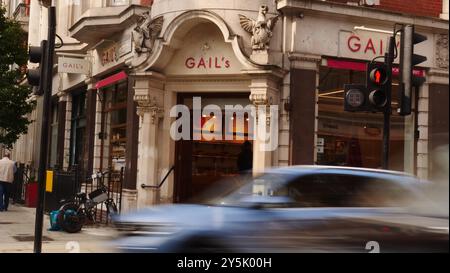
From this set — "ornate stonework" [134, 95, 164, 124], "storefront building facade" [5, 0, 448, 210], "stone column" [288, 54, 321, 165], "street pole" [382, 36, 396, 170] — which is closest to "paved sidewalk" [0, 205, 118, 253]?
"storefront building facade" [5, 0, 448, 210]

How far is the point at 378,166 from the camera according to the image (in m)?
14.6

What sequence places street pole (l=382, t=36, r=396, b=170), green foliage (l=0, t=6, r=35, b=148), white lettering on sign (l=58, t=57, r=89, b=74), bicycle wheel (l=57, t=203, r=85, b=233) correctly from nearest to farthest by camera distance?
street pole (l=382, t=36, r=396, b=170), bicycle wheel (l=57, t=203, r=85, b=233), white lettering on sign (l=58, t=57, r=89, b=74), green foliage (l=0, t=6, r=35, b=148)

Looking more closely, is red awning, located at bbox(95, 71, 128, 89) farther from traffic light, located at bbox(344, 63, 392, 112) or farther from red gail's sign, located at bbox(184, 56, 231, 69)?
traffic light, located at bbox(344, 63, 392, 112)

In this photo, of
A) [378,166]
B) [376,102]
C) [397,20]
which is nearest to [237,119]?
[378,166]

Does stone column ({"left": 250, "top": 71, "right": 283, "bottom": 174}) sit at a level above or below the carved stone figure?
below

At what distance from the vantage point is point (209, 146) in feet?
49.0

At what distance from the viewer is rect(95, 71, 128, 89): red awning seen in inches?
645

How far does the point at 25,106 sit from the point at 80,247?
44.5 feet

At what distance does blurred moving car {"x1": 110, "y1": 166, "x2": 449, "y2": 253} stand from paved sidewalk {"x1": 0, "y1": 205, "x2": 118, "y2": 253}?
7.54ft

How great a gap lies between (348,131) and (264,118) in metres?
2.48

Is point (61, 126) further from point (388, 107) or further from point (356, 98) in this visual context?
point (388, 107)

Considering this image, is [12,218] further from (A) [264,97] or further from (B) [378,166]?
(B) [378,166]

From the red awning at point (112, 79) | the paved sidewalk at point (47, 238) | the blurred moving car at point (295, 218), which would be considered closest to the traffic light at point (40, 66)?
the paved sidewalk at point (47, 238)

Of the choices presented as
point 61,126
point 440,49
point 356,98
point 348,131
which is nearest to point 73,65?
point 61,126
